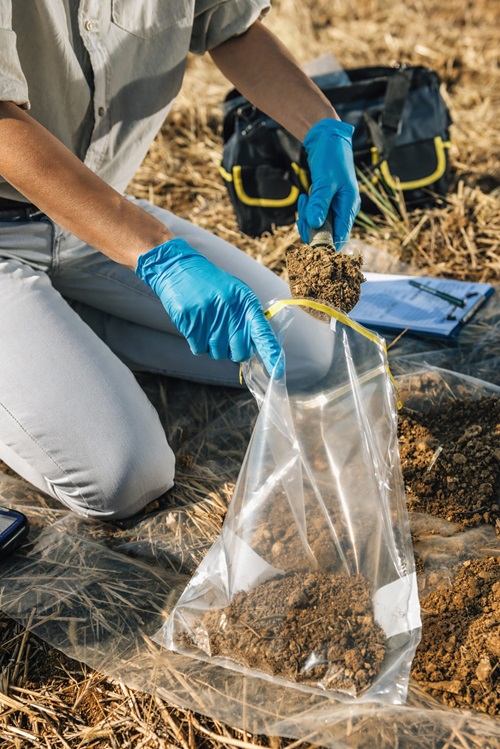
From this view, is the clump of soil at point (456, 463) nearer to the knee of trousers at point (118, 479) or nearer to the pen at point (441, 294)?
the pen at point (441, 294)

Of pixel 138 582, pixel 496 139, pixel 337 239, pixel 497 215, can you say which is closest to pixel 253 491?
pixel 138 582

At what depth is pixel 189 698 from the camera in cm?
125

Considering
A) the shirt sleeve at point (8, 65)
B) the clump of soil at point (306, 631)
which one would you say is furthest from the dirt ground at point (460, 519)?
the shirt sleeve at point (8, 65)

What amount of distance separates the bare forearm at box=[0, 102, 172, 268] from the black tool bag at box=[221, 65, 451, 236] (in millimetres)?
1207

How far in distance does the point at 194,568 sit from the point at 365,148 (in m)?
1.77

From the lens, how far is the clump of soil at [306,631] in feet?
4.09

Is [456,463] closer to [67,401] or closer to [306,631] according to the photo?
[306,631]

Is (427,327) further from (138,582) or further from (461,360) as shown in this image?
(138,582)

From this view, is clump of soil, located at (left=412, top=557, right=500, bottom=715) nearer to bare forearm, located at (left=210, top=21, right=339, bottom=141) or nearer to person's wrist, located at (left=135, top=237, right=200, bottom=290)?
person's wrist, located at (left=135, top=237, right=200, bottom=290)

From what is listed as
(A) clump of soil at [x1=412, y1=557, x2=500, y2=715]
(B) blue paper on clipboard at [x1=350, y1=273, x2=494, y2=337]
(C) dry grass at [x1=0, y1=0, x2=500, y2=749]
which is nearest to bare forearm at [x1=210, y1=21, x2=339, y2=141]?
(C) dry grass at [x1=0, y1=0, x2=500, y2=749]

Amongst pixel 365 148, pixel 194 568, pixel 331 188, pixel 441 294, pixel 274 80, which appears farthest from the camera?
pixel 365 148

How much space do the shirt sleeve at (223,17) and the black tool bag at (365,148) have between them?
64cm

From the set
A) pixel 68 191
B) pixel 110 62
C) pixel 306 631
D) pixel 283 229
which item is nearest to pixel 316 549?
pixel 306 631

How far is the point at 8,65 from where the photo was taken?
1.44m
